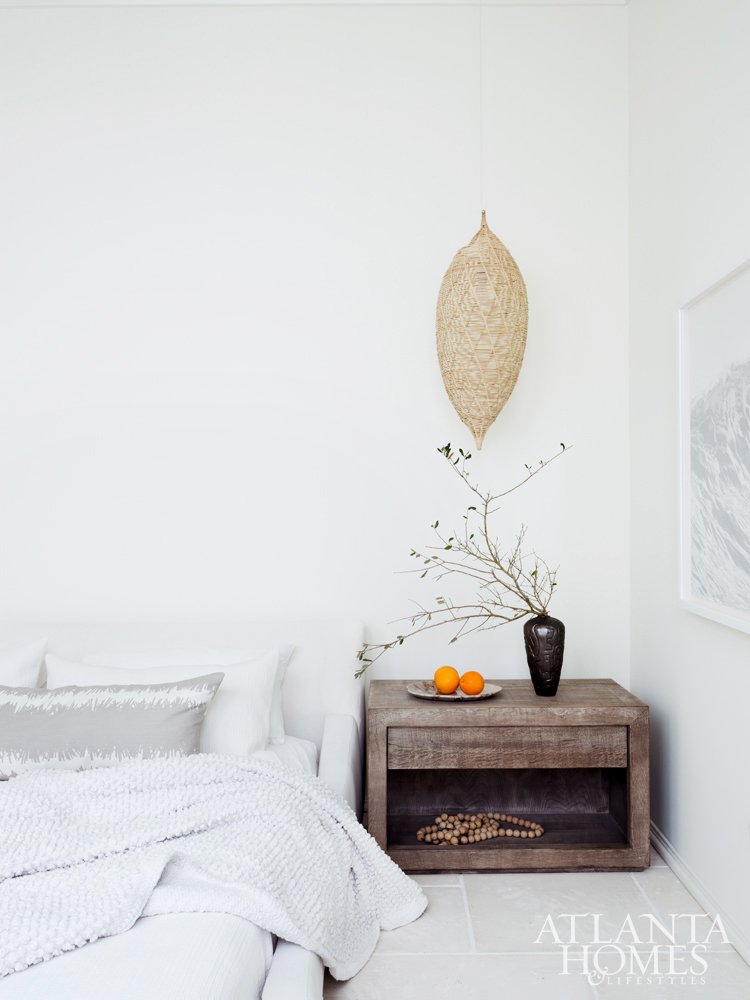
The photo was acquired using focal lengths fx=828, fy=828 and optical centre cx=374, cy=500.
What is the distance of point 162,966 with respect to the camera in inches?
52.8

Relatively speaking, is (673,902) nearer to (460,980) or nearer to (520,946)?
(520,946)

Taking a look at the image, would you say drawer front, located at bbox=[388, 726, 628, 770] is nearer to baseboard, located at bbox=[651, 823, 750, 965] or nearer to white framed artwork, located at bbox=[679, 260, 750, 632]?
baseboard, located at bbox=[651, 823, 750, 965]

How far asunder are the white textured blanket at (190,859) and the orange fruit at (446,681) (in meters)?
0.52

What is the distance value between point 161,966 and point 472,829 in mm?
1498

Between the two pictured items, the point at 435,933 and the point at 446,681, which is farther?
the point at 446,681

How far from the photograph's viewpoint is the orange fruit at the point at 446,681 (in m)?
2.59

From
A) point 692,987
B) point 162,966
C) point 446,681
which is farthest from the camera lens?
point 446,681

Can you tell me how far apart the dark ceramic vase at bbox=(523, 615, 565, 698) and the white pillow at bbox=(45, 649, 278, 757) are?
0.82m

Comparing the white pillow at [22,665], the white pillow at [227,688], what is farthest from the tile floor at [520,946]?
the white pillow at [22,665]

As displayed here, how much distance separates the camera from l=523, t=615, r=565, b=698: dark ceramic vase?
2.60 m

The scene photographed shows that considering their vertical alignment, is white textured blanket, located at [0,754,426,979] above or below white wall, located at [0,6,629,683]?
below

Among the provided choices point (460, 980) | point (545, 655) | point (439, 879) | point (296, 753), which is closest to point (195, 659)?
point (296, 753)

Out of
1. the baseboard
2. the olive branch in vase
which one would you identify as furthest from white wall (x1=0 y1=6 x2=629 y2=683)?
the baseboard

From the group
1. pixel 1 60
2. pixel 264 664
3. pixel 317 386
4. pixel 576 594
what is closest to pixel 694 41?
pixel 317 386
